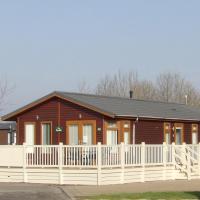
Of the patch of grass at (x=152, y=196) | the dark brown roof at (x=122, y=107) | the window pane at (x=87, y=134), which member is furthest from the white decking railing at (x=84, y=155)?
the window pane at (x=87, y=134)

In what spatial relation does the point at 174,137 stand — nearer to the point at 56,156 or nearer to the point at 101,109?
the point at 101,109

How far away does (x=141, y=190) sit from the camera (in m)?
19.3

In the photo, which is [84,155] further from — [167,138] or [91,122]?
[167,138]

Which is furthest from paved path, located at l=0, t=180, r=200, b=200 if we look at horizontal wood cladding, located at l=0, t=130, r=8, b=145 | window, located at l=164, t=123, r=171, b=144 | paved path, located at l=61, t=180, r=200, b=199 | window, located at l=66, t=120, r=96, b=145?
horizontal wood cladding, located at l=0, t=130, r=8, b=145

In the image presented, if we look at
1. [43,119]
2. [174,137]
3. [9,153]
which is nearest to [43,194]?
[9,153]

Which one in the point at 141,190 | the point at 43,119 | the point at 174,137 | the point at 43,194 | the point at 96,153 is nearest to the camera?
the point at 43,194

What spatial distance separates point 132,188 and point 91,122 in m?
7.49

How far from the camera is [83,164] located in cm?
2153

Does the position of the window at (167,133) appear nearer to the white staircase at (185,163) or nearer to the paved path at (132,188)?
the white staircase at (185,163)

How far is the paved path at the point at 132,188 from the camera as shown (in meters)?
18.7

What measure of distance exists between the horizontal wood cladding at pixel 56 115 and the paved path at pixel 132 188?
5.84 m

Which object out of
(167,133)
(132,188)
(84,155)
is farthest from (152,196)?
(167,133)

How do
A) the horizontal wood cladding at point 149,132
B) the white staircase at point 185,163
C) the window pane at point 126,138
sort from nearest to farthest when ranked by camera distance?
1. the white staircase at point 185,163
2. the window pane at point 126,138
3. the horizontal wood cladding at point 149,132

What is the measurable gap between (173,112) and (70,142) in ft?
25.1
